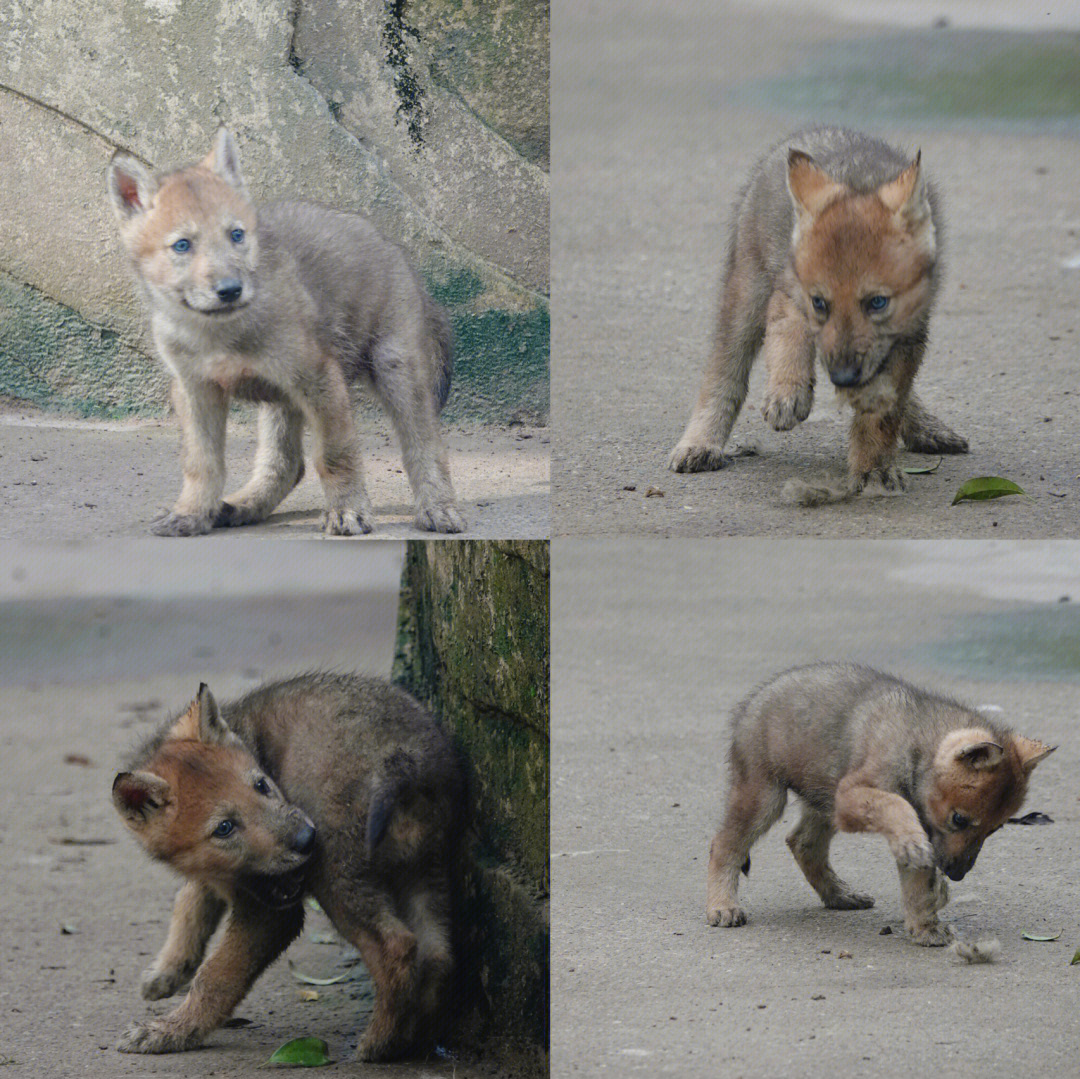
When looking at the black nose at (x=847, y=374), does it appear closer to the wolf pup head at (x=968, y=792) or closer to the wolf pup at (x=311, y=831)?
the wolf pup head at (x=968, y=792)

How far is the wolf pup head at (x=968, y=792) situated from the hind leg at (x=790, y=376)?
1130 mm

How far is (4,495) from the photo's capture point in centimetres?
491

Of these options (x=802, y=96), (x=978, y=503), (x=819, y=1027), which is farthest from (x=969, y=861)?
(x=802, y=96)

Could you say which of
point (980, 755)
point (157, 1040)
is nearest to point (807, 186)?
point (980, 755)

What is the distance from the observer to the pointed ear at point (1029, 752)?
15.3 feet

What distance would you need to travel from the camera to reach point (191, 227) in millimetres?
4375

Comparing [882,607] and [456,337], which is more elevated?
[456,337]

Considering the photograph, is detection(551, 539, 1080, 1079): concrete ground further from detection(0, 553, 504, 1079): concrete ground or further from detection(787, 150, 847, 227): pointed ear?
detection(787, 150, 847, 227): pointed ear

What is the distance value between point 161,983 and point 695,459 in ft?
8.35

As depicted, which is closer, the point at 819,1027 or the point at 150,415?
the point at 819,1027

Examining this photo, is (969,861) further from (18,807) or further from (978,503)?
(18,807)

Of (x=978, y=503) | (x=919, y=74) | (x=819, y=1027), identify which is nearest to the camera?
(x=819, y=1027)

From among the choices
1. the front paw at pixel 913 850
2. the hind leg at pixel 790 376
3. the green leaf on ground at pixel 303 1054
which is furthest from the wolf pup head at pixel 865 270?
the green leaf on ground at pixel 303 1054

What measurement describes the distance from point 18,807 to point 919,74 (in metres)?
7.59
